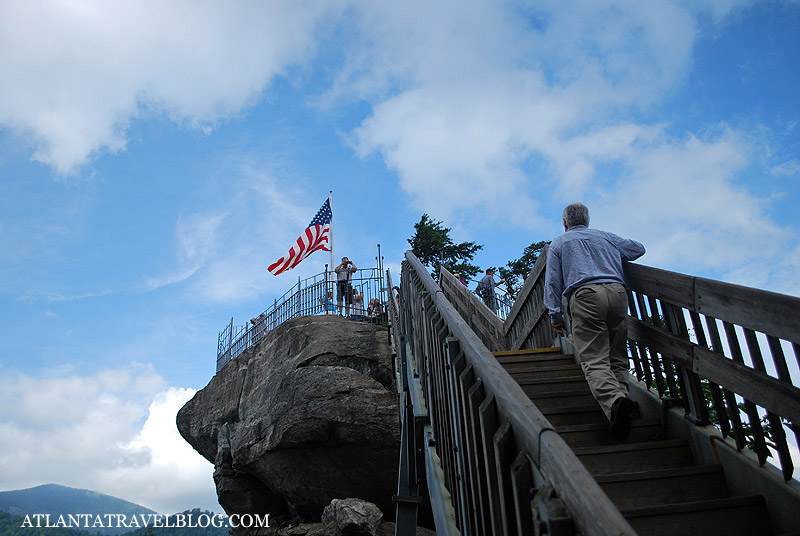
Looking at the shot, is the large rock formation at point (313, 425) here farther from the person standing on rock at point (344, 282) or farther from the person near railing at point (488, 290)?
the person near railing at point (488, 290)

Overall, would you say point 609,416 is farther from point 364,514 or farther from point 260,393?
point 260,393

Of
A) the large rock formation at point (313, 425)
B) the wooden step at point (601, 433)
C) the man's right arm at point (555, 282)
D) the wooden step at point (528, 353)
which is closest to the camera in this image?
the wooden step at point (601, 433)

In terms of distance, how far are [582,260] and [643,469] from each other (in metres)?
1.42

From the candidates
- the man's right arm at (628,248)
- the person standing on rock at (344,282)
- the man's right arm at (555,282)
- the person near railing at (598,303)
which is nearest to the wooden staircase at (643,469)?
the person near railing at (598,303)

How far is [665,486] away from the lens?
297 cm

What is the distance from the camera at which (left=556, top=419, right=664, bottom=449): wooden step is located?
3541 mm

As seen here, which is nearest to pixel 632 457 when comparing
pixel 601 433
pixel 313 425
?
pixel 601 433

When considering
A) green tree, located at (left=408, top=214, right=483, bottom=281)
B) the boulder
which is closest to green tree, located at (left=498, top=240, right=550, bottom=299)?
green tree, located at (left=408, top=214, right=483, bottom=281)

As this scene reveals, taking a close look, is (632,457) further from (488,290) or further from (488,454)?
(488,290)

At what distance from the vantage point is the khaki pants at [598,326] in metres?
3.70

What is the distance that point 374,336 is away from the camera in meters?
13.1

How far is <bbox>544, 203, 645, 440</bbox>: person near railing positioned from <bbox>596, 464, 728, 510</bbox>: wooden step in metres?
0.51

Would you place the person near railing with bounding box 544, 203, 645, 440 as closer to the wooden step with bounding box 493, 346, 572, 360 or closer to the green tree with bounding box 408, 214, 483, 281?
the wooden step with bounding box 493, 346, 572, 360

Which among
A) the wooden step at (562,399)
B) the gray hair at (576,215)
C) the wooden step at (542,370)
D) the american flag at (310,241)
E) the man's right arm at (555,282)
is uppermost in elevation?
the american flag at (310,241)
